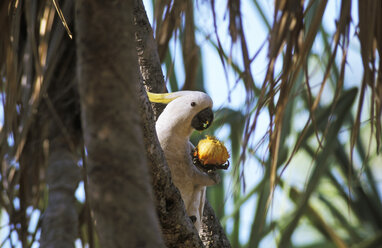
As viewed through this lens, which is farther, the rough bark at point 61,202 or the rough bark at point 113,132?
the rough bark at point 61,202

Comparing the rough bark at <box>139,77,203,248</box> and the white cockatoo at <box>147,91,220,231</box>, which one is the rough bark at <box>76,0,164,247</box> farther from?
the white cockatoo at <box>147,91,220,231</box>

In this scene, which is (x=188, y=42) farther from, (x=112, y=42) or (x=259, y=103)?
(x=112, y=42)

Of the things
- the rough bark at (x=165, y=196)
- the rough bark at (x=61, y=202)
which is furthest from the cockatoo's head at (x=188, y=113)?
the rough bark at (x=61, y=202)

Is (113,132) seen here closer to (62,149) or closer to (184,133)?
(184,133)

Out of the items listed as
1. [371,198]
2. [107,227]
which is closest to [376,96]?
[107,227]

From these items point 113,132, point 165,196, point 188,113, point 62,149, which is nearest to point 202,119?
point 188,113

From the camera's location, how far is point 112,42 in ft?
1.86

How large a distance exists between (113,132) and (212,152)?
2.92 ft

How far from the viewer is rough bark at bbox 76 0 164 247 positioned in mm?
518

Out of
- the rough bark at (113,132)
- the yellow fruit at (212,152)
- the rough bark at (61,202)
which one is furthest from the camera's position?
the rough bark at (61,202)

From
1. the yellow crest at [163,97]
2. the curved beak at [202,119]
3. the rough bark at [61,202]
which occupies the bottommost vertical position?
the rough bark at [61,202]

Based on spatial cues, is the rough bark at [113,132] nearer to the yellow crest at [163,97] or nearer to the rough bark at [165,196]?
the rough bark at [165,196]

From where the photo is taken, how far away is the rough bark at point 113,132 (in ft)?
1.70

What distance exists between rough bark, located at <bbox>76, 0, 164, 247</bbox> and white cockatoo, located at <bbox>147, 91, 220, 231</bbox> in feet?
2.81
